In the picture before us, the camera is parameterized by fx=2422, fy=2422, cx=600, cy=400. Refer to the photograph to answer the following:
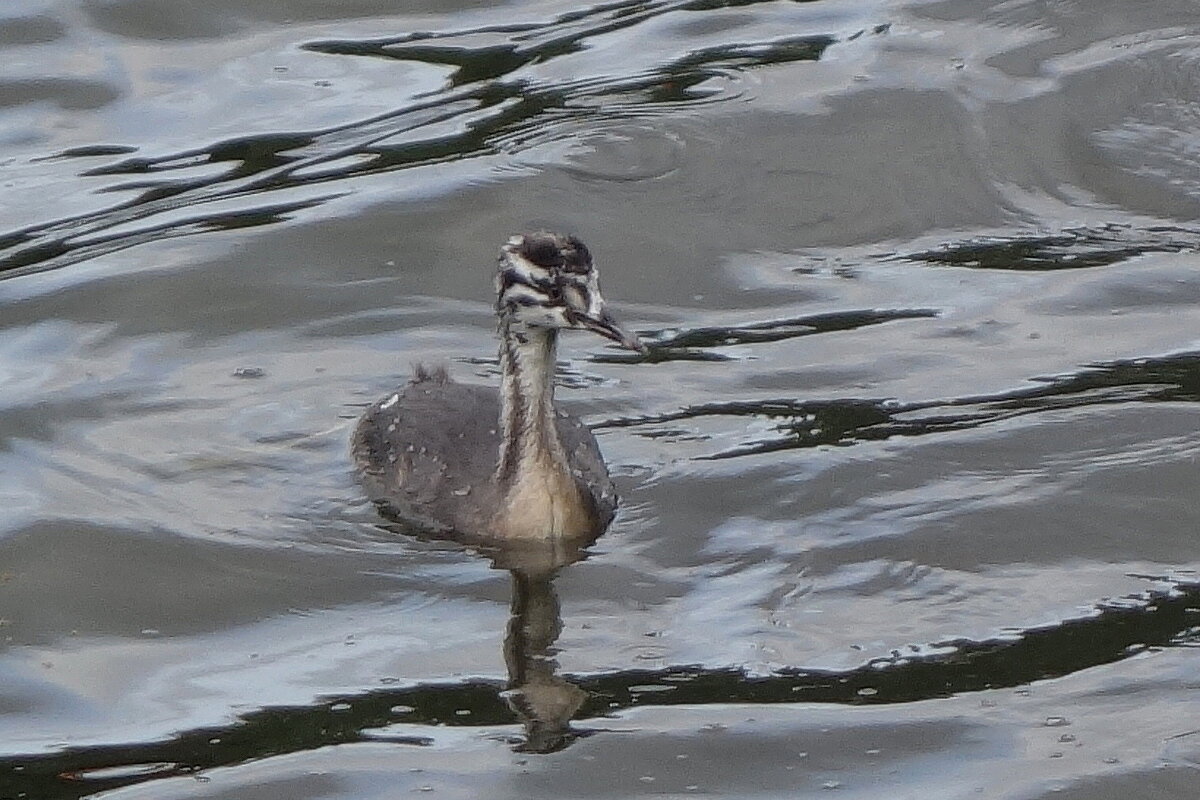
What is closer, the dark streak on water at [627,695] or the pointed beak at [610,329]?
the dark streak on water at [627,695]

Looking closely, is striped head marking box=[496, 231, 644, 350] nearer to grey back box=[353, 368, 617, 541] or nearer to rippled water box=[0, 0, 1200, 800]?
grey back box=[353, 368, 617, 541]

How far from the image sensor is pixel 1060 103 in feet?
49.3

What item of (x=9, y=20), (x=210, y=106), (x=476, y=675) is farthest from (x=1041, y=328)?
(x=9, y=20)

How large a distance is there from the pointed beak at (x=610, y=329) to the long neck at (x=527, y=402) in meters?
0.57

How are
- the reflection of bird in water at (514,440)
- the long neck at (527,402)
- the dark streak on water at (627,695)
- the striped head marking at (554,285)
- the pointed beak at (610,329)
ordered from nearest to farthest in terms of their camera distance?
the dark streak on water at (627,695)
the pointed beak at (610,329)
the striped head marking at (554,285)
the reflection of bird in water at (514,440)
the long neck at (527,402)

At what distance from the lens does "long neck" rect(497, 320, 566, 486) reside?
405 inches

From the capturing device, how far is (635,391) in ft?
38.6

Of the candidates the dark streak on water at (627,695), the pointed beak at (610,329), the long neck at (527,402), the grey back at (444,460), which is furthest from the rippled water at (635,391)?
the pointed beak at (610,329)

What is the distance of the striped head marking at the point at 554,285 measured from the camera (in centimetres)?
970

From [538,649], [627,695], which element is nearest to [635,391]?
[538,649]

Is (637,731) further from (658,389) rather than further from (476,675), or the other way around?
(658,389)

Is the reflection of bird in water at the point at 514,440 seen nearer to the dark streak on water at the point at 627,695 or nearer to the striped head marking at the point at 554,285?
the striped head marking at the point at 554,285

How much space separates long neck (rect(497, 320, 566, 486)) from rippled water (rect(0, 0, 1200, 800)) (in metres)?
0.42

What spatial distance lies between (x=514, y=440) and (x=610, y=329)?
1.09 metres
